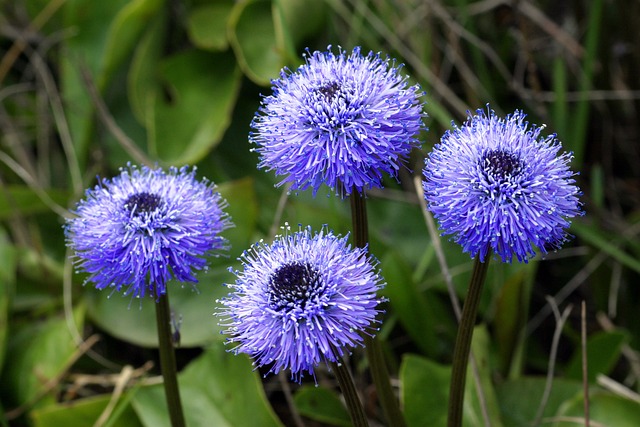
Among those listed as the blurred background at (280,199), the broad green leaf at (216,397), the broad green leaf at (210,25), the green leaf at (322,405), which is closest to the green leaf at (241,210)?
the blurred background at (280,199)

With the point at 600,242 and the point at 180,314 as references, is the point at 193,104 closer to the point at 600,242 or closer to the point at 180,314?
the point at 180,314

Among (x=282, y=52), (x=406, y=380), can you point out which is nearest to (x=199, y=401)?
(x=406, y=380)

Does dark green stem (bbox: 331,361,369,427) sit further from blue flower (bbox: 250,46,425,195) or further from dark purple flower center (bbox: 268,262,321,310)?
blue flower (bbox: 250,46,425,195)

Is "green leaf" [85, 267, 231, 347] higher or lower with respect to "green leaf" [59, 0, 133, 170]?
lower

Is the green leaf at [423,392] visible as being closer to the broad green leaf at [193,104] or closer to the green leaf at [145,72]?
the broad green leaf at [193,104]

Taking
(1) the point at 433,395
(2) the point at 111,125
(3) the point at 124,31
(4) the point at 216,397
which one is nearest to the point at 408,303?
(1) the point at 433,395

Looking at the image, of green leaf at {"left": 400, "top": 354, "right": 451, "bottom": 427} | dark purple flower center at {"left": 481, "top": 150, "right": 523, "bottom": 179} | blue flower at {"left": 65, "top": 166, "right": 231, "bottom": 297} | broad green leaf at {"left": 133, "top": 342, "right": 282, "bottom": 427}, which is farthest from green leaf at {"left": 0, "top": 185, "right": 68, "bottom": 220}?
dark purple flower center at {"left": 481, "top": 150, "right": 523, "bottom": 179}
